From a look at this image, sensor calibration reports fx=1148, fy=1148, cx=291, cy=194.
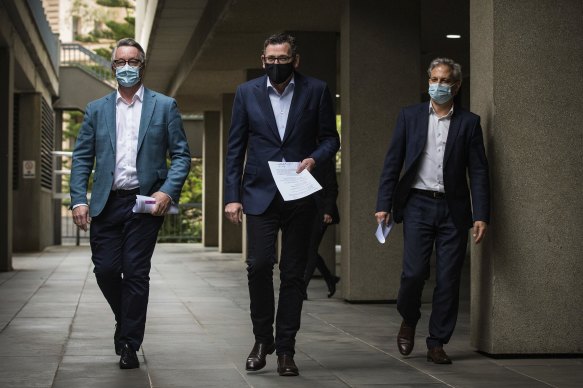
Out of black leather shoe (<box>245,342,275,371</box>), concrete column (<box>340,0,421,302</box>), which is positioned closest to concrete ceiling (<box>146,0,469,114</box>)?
concrete column (<box>340,0,421,302</box>)

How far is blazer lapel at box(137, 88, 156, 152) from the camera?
24.7 feet

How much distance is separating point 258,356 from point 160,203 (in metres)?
1.16

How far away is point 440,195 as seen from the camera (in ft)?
25.5

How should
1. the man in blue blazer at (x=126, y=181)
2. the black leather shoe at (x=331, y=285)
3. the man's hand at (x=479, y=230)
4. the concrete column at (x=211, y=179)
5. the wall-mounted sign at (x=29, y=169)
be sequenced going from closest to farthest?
1. the man in blue blazer at (x=126, y=181)
2. the man's hand at (x=479, y=230)
3. the black leather shoe at (x=331, y=285)
4. the wall-mounted sign at (x=29, y=169)
5. the concrete column at (x=211, y=179)

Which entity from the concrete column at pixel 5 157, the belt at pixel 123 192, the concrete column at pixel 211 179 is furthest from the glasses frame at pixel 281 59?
the concrete column at pixel 211 179

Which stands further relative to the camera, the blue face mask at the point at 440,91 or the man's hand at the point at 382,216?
the man's hand at the point at 382,216

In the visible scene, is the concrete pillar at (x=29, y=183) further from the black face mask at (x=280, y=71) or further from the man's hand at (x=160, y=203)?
the black face mask at (x=280, y=71)

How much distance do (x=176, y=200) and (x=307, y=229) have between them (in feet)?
3.06

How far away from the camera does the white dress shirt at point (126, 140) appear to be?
24.6 feet

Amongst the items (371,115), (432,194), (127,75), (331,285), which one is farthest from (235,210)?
(331,285)

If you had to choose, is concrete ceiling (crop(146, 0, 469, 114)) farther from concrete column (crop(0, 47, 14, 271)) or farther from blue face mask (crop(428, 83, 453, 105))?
blue face mask (crop(428, 83, 453, 105))

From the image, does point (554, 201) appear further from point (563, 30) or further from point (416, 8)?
point (416, 8)

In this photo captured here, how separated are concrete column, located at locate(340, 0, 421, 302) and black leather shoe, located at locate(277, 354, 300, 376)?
538cm

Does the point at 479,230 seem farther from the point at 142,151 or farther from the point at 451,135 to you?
the point at 142,151
